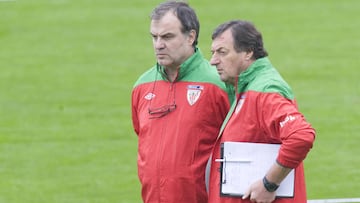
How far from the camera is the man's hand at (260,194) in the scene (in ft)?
Answer: 20.1

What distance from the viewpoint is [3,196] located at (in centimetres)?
1095

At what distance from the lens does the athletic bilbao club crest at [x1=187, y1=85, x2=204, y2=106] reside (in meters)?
6.85

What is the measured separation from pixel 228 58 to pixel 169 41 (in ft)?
2.22

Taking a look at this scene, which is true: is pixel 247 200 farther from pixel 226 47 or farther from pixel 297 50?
pixel 297 50

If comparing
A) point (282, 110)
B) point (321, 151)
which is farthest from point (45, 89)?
point (282, 110)

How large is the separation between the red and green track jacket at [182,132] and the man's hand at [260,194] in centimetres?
72

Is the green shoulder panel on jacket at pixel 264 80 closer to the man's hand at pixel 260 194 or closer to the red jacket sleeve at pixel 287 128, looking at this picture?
the red jacket sleeve at pixel 287 128

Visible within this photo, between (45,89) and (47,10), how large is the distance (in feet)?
18.9

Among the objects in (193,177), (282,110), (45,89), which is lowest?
(45,89)

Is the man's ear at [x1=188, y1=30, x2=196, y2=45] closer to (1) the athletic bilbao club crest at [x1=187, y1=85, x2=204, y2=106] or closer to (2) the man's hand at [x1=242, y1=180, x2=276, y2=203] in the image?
(1) the athletic bilbao club crest at [x1=187, y1=85, x2=204, y2=106]

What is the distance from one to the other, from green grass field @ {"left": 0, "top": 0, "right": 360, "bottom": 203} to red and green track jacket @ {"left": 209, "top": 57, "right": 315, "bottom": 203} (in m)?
4.51

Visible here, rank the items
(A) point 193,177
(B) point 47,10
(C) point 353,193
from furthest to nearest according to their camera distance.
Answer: (B) point 47,10 < (C) point 353,193 < (A) point 193,177

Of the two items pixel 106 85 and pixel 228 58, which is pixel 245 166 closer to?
pixel 228 58

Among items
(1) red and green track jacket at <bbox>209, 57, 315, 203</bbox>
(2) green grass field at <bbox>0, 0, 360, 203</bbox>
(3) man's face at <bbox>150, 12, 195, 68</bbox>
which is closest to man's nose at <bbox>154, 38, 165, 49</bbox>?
(3) man's face at <bbox>150, 12, 195, 68</bbox>
